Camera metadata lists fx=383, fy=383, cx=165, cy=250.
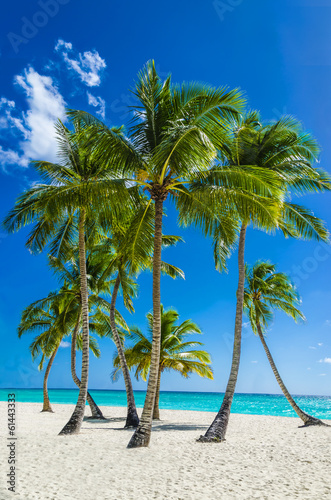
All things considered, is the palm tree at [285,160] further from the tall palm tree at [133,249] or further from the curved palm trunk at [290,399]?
the curved palm trunk at [290,399]

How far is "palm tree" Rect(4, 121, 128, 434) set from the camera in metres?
9.13

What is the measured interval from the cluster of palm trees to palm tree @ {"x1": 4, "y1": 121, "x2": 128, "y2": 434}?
0.03 metres

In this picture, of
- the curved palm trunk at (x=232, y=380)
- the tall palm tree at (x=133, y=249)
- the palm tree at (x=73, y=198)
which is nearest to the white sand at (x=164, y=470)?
the curved palm trunk at (x=232, y=380)

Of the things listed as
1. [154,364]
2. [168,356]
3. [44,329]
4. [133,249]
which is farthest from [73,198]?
[44,329]

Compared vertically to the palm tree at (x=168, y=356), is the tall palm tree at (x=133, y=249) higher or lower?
higher

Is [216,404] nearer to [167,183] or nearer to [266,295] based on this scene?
[266,295]

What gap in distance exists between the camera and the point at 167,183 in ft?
29.3

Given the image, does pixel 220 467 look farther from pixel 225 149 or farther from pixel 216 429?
pixel 225 149

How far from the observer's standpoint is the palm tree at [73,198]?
913 cm

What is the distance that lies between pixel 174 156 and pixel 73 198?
2.77 meters

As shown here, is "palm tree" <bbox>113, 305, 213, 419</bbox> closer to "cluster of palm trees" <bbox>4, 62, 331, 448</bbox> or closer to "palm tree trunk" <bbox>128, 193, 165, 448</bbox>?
"cluster of palm trees" <bbox>4, 62, 331, 448</bbox>

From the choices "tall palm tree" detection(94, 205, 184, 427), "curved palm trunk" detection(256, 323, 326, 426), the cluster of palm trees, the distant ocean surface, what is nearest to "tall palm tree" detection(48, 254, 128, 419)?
"tall palm tree" detection(94, 205, 184, 427)

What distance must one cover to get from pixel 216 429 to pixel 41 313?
13.1 meters

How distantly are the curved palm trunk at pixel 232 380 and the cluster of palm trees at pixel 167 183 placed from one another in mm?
27
